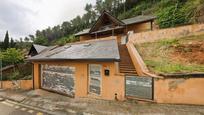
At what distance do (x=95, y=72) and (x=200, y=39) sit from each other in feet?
27.5

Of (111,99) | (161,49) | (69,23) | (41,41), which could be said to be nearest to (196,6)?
(161,49)

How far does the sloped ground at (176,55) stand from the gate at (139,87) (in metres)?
1.07

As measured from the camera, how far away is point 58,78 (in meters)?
12.5

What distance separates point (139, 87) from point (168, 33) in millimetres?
8759

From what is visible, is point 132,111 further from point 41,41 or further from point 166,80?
point 41,41

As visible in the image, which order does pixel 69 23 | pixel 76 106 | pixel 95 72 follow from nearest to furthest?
pixel 76 106 < pixel 95 72 < pixel 69 23

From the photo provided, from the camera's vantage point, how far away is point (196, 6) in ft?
55.6

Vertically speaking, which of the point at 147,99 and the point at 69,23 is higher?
the point at 69,23

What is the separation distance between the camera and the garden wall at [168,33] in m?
13.6

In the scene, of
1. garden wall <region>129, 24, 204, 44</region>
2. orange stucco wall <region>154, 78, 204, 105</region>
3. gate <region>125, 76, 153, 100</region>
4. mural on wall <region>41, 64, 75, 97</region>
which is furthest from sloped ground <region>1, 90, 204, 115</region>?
garden wall <region>129, 24, 204, 44</region>

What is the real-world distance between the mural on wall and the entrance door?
59.2 inches

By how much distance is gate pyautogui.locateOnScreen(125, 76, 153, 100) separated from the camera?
8.07 m

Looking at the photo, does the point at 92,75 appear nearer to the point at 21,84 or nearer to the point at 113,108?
the point at 113,108

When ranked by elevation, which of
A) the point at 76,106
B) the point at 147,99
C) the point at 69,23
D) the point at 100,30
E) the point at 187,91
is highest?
the point at 69,23
